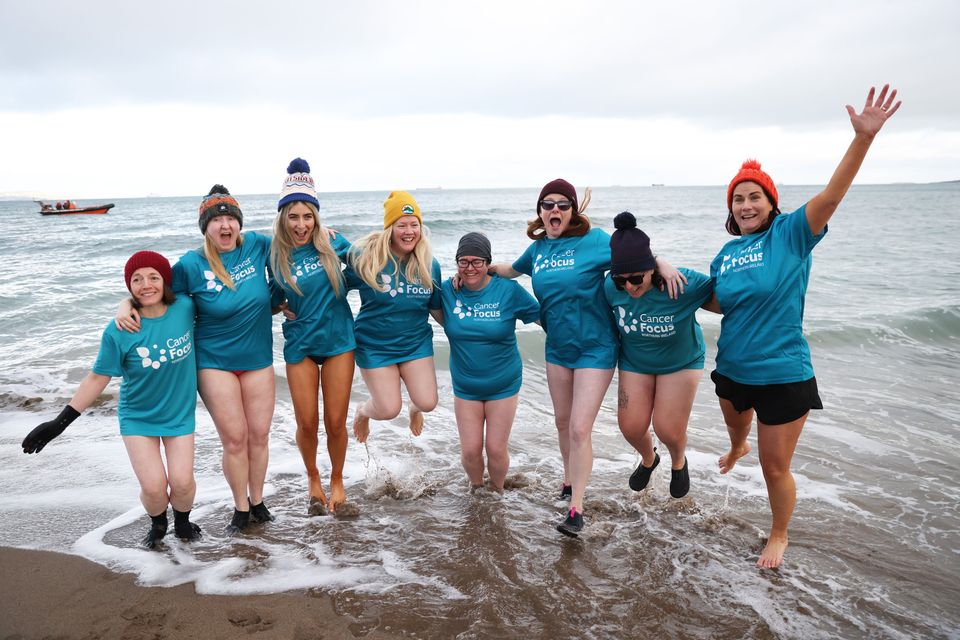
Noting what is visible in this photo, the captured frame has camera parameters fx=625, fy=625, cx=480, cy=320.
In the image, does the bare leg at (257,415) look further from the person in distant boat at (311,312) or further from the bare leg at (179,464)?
the bare leg at (179,464)

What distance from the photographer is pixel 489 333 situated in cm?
502

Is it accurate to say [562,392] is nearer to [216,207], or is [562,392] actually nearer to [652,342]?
[652,342]

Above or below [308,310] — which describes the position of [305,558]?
below

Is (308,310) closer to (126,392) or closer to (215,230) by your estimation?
(215,230)

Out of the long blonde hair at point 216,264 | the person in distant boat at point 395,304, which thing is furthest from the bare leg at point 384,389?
the long blonde hair at point 216,264

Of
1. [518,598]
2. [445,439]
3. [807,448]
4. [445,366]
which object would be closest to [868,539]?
[807,448]

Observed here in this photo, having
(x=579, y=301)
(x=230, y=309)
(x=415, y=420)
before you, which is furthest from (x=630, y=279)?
(x=230, y=309)

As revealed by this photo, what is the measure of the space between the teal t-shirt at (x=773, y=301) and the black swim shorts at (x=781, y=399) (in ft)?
0.17

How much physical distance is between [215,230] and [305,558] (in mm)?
2426

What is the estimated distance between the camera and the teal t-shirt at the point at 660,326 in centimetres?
443

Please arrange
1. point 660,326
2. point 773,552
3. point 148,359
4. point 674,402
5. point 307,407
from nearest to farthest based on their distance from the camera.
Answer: point 148,359
point 773,552
point 660,326
point 674,402
point 307,407

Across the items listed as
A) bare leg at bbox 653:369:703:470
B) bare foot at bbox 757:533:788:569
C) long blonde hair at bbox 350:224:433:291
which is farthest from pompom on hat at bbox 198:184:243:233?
bare foot at bbox 757:533:788:569

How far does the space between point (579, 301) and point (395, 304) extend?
1.52 meters

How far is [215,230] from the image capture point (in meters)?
4.55
